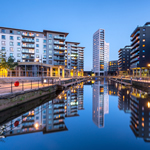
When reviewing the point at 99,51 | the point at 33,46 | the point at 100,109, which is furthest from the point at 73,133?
the point at 99,51

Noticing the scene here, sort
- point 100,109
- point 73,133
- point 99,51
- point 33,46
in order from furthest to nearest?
point 99,51 → point 33,46 → point 100,109 → point 73,133

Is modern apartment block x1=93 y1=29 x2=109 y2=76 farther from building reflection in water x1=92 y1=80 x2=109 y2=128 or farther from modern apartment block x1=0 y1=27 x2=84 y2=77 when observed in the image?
building reflection in water x1=92 y1=80 x2=109 y2=128

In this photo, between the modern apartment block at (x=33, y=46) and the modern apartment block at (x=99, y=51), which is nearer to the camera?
the modern apartment block at (x=33, y=46)

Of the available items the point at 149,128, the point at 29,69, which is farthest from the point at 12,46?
the point at 149,128

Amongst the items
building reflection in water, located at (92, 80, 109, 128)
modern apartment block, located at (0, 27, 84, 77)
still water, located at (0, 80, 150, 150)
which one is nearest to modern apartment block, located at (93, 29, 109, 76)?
modern apartment block, located at (0, 27, 84, 77)

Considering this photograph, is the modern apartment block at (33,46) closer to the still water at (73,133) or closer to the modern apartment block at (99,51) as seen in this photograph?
the still water at (73,133)

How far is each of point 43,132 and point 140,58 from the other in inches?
2889

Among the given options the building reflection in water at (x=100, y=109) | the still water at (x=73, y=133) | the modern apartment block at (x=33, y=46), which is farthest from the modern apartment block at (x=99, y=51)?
the still water at (x=73, y=133)

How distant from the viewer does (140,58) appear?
2598 inches

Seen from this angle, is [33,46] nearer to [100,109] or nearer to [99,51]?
[100,109]

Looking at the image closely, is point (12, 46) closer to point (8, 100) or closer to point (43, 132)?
point (8, 100)

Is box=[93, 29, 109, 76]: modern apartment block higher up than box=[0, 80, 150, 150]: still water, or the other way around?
box=[93, 29, 109, 76]: modern apartment block

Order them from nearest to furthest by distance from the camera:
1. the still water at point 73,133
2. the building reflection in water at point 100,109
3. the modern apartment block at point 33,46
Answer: the still water at point 73,133
the building reflection in water at point 100,109
the modern apartment block at point 33,46

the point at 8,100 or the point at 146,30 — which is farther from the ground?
the point at 146,30
